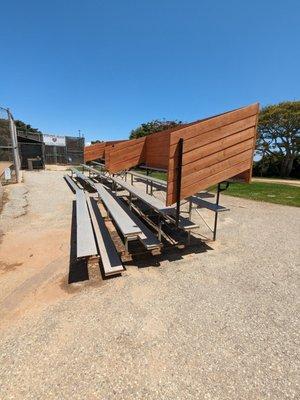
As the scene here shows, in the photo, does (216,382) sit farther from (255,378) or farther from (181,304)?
(181,304)

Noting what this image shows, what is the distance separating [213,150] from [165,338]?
242cm

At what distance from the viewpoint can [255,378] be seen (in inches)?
65.8

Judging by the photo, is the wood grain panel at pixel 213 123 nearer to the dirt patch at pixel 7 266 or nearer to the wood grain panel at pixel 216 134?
the wood grain panel at pixel 216 134

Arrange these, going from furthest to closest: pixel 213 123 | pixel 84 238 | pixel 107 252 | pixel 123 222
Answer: pixel 123 222 < pixel 107 252 < pixel 84 238 < pixel 213 123

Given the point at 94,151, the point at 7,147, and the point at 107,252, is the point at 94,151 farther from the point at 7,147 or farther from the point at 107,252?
the point at 107,252

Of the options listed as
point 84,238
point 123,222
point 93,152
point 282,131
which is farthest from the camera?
point 282,131

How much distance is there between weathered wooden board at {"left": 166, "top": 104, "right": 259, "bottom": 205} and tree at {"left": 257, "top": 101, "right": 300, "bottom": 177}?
25263 mm

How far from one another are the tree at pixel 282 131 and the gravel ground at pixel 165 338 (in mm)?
26440

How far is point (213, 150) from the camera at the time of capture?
3.30 metres

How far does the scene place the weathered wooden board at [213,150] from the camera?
10.3 feet

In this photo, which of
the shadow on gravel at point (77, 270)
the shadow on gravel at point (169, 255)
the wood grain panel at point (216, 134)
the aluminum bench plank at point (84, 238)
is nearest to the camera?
the aluminum bench plank at point (84, 238)

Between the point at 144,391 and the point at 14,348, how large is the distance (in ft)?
3.75

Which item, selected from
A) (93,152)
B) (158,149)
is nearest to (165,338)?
(158,149)

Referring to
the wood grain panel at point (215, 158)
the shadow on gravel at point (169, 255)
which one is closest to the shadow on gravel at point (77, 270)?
the shadow on gravel at point (169, 255)
